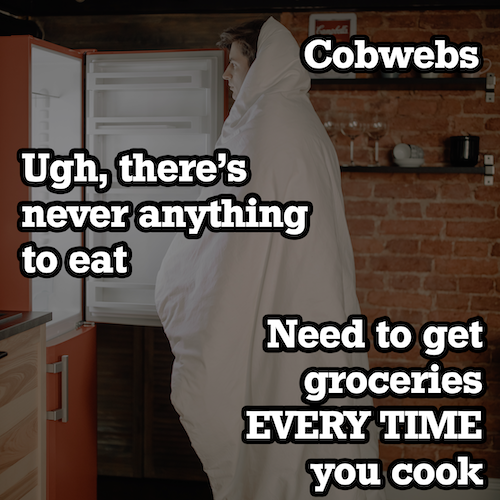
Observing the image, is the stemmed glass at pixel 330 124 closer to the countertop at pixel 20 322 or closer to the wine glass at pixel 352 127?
the wine glass at pixel 352 127

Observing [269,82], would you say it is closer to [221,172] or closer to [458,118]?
[221,172]

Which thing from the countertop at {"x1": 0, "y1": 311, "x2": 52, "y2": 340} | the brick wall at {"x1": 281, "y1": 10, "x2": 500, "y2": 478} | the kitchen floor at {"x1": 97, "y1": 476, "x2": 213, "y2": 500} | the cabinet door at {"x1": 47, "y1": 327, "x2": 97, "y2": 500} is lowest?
the kitchen floor at {"x1": 97, "y1": 476, "x2": 213, "y2": 500}

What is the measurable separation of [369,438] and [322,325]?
0.43m

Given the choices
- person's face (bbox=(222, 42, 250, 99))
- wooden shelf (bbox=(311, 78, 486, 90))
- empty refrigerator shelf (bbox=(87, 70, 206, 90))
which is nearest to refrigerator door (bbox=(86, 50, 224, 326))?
empty refrigerator shelf (bbox=(87, 70, 206, 90))

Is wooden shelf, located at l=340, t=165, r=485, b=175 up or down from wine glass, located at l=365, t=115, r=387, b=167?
down

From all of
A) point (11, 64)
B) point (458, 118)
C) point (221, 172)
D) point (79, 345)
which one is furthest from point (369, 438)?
point (11, 64)

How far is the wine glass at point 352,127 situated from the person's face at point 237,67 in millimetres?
572

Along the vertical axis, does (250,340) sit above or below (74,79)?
below

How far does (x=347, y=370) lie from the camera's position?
147cm

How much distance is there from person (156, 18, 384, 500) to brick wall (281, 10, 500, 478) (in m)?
0.74

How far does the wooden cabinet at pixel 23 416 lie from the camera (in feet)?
4.67

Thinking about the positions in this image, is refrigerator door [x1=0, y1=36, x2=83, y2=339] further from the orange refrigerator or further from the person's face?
the person's face

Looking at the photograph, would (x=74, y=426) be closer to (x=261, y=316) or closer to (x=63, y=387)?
(x=63, y=387)

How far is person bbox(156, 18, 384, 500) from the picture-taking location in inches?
57.3
